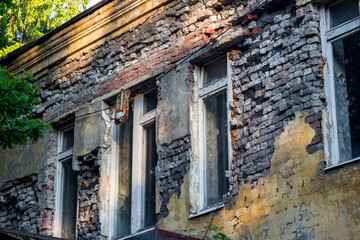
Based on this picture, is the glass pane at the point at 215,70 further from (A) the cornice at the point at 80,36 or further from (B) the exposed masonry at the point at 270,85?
(A) the cornice at the point at 80,36

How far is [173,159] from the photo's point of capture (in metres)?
10.2

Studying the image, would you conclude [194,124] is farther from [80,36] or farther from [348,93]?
[80,36]

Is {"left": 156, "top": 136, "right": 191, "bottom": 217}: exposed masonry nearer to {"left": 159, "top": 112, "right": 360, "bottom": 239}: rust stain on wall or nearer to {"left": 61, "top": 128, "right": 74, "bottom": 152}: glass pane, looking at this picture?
{"left": 159, "top": 112, "right": 360, "bottom": 239}: rust stain on wall

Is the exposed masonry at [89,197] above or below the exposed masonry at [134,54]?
below

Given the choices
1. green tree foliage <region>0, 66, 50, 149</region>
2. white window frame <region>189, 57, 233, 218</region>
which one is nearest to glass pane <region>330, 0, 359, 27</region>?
white window frame <region>189, 57, 233, 218</region>

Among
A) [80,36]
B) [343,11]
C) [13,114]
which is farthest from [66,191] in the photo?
[343,11]

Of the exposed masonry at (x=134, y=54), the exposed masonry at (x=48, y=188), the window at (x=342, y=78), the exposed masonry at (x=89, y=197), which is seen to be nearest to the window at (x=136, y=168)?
the exposed masonry at (x=89, y=197)

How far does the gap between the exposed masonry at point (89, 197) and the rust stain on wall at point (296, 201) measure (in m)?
2.48

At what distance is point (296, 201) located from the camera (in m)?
8.27

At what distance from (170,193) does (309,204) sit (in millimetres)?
2450

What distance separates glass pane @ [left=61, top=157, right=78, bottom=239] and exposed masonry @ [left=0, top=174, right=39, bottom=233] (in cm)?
46

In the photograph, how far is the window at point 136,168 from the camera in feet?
35.1

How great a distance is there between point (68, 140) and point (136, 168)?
6.85ft

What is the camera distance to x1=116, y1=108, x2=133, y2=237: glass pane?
36.2 ft
